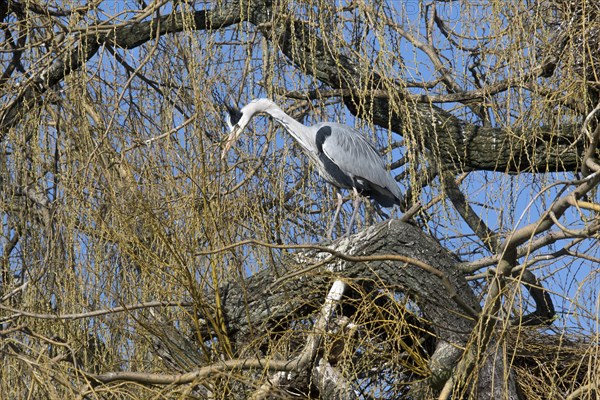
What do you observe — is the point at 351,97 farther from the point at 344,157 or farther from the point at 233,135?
the point at 344,157

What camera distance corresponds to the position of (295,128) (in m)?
4.14

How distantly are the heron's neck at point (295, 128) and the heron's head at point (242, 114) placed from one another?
0.07 ft

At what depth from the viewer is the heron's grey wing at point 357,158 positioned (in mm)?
4301

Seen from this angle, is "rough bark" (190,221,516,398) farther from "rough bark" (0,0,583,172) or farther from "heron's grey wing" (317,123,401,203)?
"heron's grey wing" (317,123,401,203)

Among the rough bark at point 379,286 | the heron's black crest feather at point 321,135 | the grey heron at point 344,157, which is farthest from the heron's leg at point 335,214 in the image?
the rough bark at point 379,286

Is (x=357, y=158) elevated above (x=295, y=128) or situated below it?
below

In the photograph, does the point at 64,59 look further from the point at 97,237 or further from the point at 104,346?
the point at 104,346

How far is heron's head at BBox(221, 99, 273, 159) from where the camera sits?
149 inches

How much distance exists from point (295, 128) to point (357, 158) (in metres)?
0.36

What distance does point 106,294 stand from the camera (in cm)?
334

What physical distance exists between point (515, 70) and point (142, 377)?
5.23 feet

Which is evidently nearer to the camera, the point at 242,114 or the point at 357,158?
the point at 242,114

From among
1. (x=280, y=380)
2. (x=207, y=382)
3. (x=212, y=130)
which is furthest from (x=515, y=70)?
(x=207, y=382)

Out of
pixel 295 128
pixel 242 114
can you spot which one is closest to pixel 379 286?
pixel 242 114
